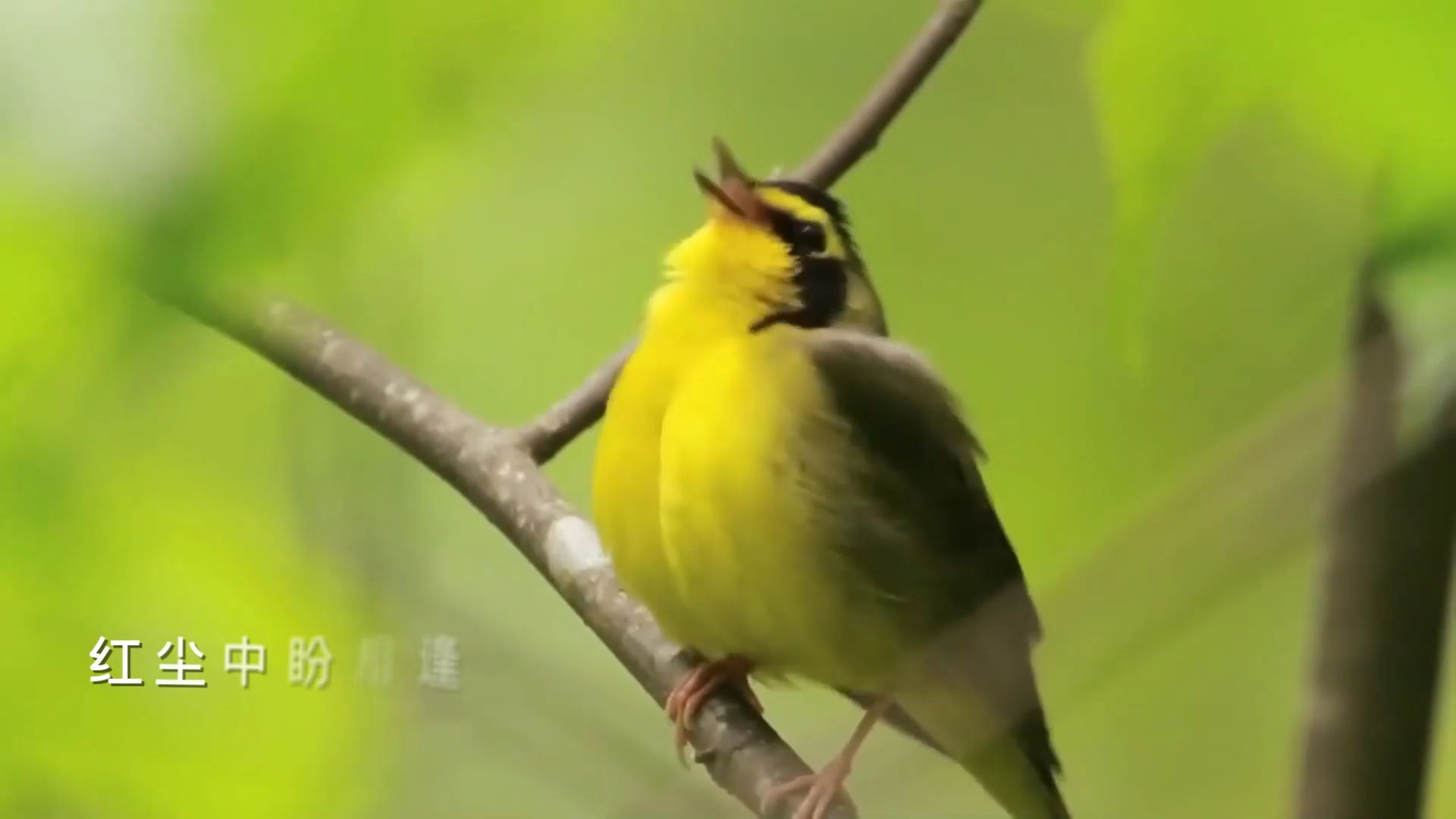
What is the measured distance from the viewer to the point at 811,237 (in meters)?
0.85

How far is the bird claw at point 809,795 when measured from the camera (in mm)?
805

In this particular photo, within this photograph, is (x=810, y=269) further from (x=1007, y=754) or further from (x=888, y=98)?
(x=1007, y=754)

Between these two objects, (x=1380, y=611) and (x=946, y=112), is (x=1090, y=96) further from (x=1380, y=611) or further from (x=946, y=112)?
(x=1380, y=611)

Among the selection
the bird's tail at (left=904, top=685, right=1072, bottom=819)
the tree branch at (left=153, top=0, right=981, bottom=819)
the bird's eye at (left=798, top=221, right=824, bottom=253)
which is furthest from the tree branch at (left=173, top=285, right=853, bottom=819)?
Answer: the bird's eye at (left=798, top=221, right=824, bottom=253)

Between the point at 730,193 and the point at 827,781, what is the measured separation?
1.21ft

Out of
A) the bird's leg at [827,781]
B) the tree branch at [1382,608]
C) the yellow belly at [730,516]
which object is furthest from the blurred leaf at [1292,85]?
the bird's leg at [827,781]

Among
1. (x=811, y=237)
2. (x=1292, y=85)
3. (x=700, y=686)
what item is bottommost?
(x=700, y=686)

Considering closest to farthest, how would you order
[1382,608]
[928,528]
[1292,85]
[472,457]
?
[1292,85] < [1382,608] < [928,528] < [472,457]

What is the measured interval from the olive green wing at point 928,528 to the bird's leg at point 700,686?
127 mm

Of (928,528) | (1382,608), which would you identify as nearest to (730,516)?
(928,528)

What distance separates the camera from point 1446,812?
0.79 metres

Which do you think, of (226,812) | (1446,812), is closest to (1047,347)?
(1446,812)

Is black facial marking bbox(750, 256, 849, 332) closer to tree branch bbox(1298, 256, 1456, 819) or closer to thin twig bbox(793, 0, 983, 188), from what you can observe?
thin twig bbox(793, 0, 983, 188)

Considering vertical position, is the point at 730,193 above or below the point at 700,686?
above
